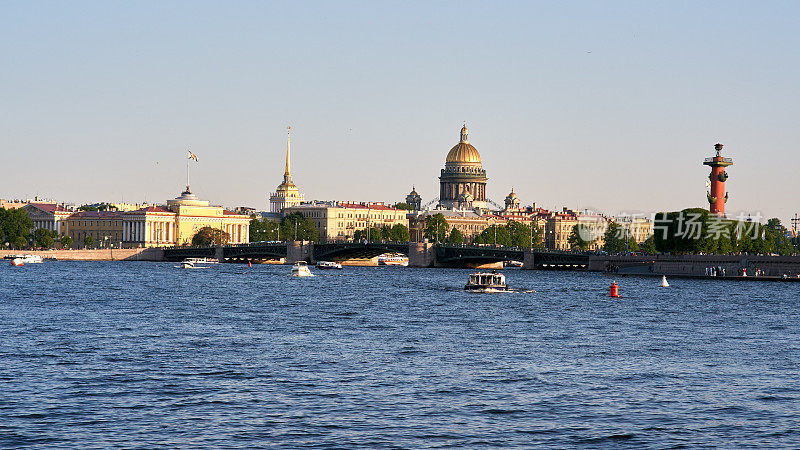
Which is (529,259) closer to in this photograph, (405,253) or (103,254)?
(405,253)

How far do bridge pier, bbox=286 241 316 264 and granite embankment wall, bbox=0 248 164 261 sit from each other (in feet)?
56.0

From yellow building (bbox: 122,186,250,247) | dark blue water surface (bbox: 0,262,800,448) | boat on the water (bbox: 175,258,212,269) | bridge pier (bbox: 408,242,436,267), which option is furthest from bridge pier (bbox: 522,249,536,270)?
yellow building (bbox: 122,186,250,247)

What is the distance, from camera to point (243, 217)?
173250 millimetres

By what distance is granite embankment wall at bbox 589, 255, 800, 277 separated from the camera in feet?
269

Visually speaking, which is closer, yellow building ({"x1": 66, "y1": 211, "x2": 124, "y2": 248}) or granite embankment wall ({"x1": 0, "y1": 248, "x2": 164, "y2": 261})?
granite embankment wall ({"x1": 0, "y1": 248, "x2": 164, "y2": 261})

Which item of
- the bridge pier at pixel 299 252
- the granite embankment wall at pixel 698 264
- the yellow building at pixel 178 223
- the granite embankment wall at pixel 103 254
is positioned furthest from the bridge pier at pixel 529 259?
the yellow building at pixel 178 223

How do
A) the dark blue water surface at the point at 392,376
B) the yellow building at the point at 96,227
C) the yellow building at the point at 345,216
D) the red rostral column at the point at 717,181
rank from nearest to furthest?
the dark blue water surface at the point at 392,376
the red rostral column at the point at 717,181
the yellow building at the point at 96,227
the yellow building at the point at 345,216

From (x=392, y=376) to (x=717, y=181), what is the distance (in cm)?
7618

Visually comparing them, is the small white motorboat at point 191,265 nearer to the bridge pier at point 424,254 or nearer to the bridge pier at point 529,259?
the bridge pier at point 424,254

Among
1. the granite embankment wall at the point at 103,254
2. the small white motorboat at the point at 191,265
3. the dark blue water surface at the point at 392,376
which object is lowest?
the dark blue water surface at the point at 392,376

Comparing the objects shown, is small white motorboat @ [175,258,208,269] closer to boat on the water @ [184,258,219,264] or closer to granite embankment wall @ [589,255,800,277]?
boat on the water @ [184,258,219,264]

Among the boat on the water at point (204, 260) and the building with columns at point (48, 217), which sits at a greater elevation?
the building with columns at point (48, 217)

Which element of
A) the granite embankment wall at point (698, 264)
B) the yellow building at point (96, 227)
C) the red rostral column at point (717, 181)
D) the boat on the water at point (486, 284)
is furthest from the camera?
the yellow building at point (96, 227)

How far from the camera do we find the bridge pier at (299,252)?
405ft
